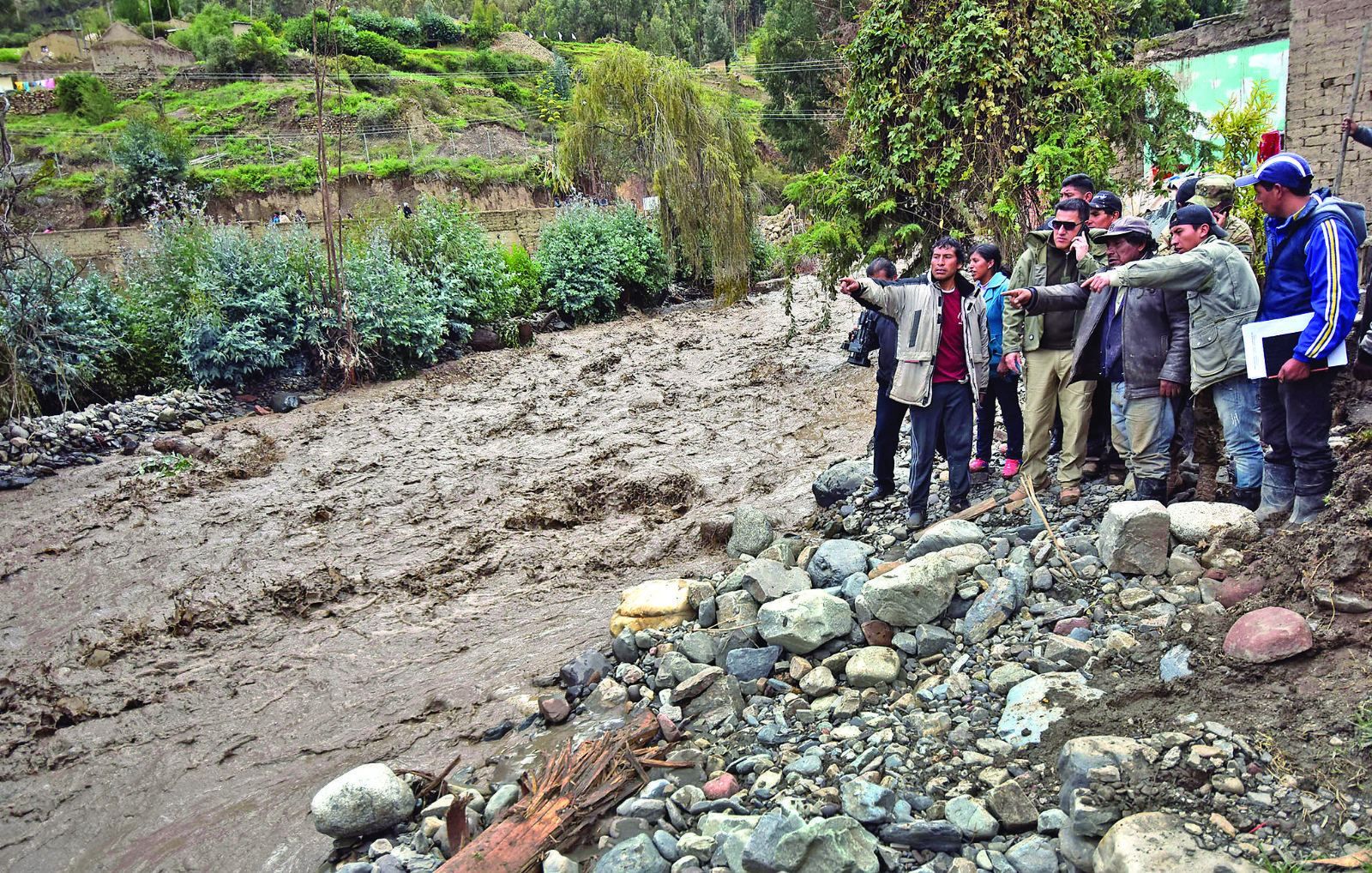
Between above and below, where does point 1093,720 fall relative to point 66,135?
below

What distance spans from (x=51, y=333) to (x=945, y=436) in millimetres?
13284

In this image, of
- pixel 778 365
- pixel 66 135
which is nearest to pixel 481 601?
pixel 778 365

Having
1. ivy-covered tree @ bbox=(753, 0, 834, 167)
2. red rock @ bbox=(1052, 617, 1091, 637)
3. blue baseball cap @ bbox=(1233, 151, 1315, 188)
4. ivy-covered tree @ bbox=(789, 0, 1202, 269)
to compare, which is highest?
ivy-covered tree @ bbox=(753, 0, 834, 167)

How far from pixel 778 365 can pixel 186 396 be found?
9852 millimetres

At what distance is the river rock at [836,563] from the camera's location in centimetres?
531

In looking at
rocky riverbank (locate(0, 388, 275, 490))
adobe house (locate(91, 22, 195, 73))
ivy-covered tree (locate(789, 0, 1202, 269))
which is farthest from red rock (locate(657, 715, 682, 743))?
adobe house (locate(91, 22, 195, 73))

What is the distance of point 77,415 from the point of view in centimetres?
1202

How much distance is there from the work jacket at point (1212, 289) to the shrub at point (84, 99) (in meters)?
57.7

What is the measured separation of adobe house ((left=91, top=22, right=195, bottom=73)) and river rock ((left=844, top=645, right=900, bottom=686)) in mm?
65334

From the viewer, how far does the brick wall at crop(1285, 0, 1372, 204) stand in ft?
37.2

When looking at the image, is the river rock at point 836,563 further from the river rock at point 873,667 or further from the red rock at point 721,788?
the red rock at point 721,788

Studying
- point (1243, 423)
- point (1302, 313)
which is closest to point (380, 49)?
point (1243, 423)

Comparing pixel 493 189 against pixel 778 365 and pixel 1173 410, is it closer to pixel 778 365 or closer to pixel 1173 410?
pixel 778 365

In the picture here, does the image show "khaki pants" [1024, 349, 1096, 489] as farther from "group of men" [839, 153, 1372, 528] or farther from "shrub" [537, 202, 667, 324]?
"shrub" [537, 202, 667, 324]
